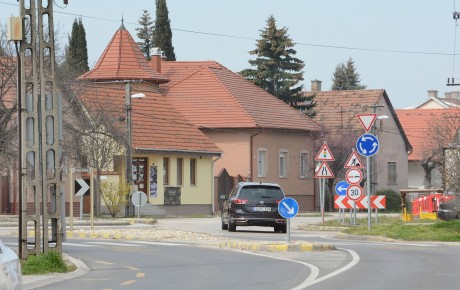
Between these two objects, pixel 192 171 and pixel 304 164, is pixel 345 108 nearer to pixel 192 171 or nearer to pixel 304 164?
pixel 304 164

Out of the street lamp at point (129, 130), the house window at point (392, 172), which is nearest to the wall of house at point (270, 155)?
the house window at point (392, 172)

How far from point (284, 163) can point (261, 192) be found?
108 feet

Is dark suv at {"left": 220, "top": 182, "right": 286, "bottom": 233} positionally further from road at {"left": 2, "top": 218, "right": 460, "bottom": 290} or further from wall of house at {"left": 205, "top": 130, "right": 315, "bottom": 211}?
wall of house at {"left": 205, "top": 130, "right": 315, "bottom": 211}

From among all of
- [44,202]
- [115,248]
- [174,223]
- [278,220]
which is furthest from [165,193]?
[44,202]

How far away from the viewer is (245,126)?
65.8m

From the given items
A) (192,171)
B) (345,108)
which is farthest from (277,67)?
(192,171)

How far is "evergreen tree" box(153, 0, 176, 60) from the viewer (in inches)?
3386

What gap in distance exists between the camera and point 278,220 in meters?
36.9

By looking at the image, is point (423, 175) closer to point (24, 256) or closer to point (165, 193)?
point (165, 193)

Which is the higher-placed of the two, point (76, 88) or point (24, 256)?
point (76, 88)

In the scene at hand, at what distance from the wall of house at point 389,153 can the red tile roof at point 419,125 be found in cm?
607

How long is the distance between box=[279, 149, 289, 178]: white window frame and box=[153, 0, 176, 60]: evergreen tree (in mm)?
19100

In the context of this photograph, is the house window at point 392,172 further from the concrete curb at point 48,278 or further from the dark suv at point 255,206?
the concrete curb at point 48,278

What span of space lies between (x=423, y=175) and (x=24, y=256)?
77.2 m
